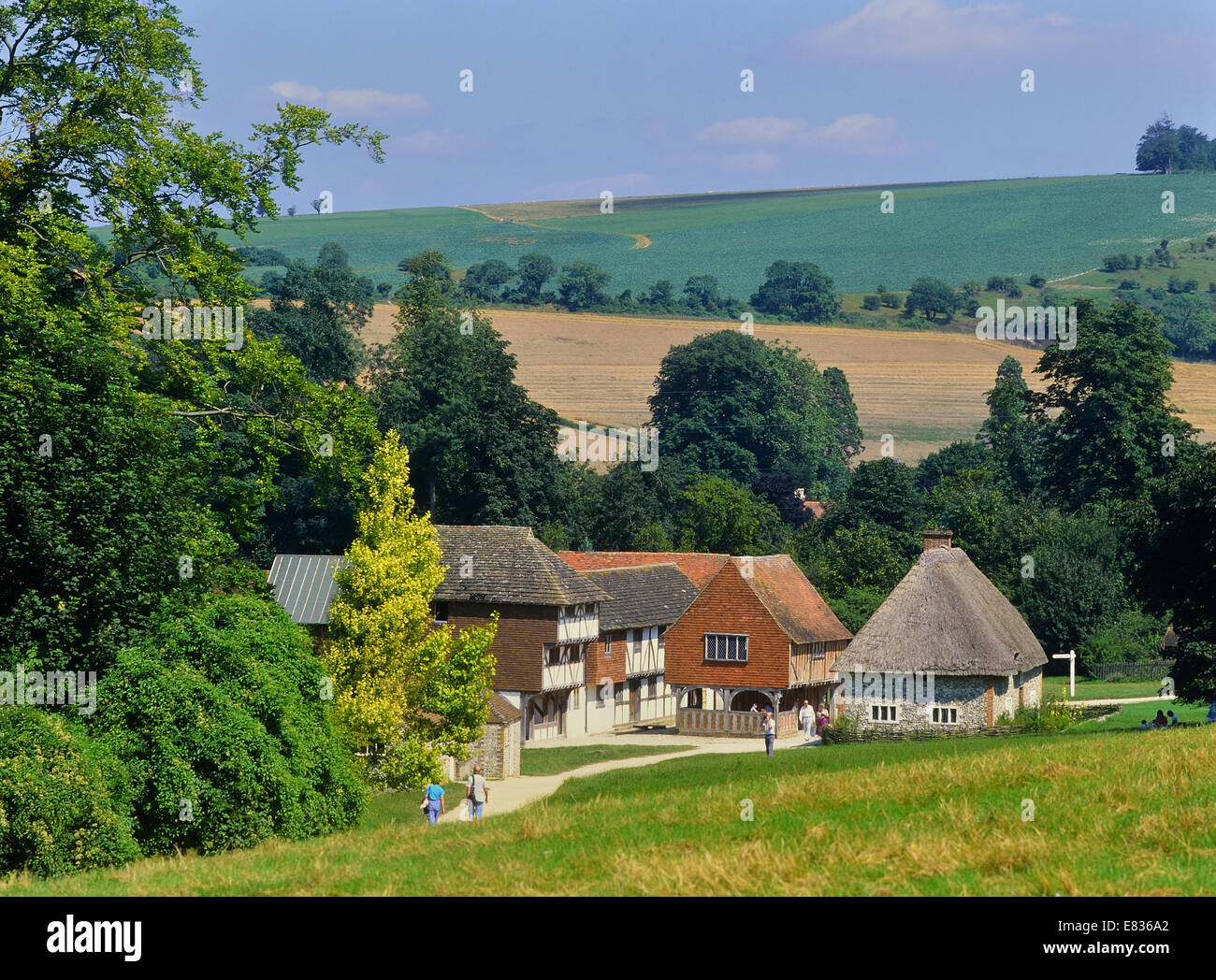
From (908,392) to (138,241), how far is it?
119 metres

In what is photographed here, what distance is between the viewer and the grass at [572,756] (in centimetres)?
5044

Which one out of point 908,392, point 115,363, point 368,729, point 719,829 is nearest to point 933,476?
point 908,392

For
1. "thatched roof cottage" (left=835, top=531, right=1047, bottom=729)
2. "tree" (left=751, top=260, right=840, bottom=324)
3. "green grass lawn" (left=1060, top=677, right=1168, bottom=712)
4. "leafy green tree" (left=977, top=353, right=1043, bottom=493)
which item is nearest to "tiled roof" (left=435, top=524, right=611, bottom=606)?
"thatched roof cottage" (left=835, top=531, right=1047, bottom=729)

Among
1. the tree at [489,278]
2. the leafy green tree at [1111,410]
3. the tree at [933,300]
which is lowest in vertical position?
the leafy green tree at [1111,410]

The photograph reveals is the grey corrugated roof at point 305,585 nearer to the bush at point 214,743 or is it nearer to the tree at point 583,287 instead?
the bush at point 214,743

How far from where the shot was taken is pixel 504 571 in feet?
194

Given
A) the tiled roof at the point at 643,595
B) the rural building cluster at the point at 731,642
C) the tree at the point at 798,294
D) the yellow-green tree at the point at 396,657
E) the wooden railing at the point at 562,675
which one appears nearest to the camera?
the yellow-green tree at the point at 396,657

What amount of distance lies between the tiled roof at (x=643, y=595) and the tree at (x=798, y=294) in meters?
111

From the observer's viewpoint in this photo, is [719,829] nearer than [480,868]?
No

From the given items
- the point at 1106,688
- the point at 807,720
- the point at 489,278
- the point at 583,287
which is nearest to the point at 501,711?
the point at 807,720

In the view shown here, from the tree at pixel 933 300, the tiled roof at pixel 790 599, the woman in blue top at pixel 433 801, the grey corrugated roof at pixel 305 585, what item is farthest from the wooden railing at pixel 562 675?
the tree at pixel 933 300

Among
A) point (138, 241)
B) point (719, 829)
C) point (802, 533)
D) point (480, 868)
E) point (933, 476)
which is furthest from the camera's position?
point (933, 476)

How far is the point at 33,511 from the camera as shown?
91.9ft
